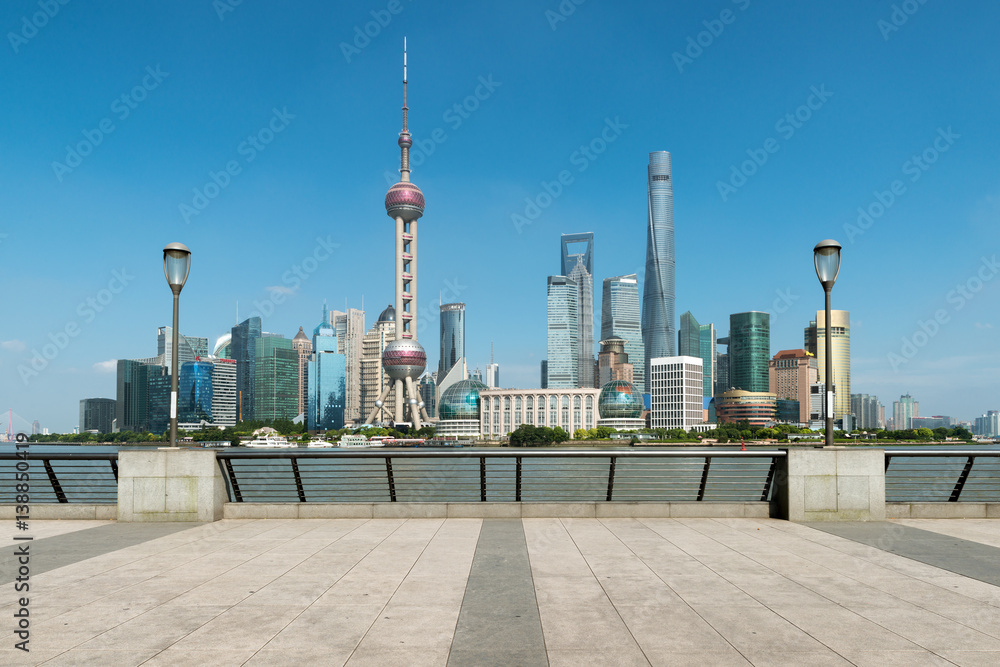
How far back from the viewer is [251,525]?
527 inches

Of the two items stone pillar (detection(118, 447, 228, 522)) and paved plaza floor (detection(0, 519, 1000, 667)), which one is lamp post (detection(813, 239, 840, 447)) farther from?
stone pillar (detection(118, 447, 228, 522))

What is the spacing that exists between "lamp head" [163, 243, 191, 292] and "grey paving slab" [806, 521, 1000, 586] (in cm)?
1327

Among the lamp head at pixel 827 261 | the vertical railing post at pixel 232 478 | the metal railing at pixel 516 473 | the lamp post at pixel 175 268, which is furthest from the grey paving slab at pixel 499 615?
the lamp head at pixel 827 261

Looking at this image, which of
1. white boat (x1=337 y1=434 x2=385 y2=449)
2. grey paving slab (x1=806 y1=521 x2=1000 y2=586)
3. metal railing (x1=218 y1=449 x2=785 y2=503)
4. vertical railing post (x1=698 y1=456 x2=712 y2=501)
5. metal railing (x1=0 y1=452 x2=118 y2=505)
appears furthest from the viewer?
white boat (x1=337 y1=434 x2=385 y2=449)

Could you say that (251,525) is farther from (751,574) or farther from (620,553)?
(751,574)

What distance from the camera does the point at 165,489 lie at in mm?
13742

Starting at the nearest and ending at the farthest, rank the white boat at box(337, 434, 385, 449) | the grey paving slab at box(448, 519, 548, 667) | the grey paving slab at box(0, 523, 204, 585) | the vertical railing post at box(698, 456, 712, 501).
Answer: the grey paving slab at box(448, 519, 548, 667) → the grey paving slab at box(0, 523, 204, 585) → the vertical railing post at box(698, 456, 712, 501) → the white boat at box(337, 434, 385, 449)

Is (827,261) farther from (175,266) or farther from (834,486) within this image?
(175,266)

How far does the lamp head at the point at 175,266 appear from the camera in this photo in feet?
46.9

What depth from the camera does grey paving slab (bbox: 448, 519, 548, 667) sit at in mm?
5863

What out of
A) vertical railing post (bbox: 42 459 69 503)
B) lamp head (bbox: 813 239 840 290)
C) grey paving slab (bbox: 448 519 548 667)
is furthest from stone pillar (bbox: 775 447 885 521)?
vertical railing post (bbox: 42 459 69 503)

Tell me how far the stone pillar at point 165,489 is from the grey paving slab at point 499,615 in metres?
6.19

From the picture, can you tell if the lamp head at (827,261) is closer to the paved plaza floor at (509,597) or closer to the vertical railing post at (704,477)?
the vertical railing post at (704,477)

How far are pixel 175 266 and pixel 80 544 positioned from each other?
570 centimetres
